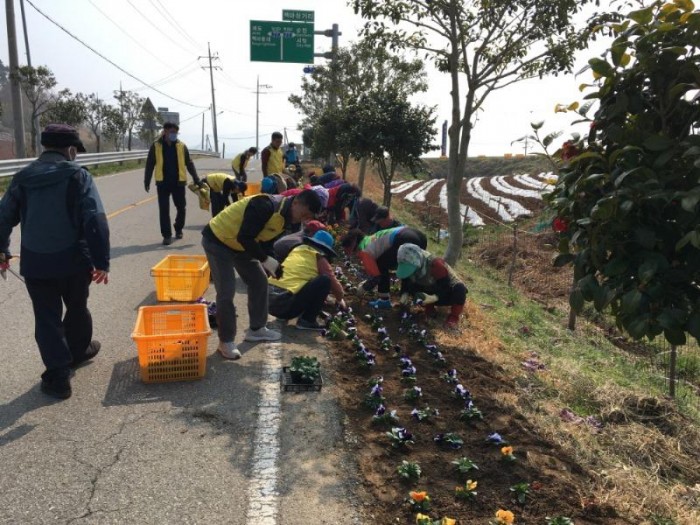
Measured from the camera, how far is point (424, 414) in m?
4.03

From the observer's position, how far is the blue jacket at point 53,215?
3.90m

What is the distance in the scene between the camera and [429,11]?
8328 mm

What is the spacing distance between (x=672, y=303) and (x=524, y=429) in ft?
6.61

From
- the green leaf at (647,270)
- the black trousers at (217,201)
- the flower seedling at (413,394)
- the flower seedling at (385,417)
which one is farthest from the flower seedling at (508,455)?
the black trousers at (217,201)

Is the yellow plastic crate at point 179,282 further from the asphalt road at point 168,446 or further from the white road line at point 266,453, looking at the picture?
the white road line at point 266,453

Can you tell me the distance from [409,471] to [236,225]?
2525mm

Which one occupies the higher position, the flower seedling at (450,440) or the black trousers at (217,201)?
the black trousers at (217,201)

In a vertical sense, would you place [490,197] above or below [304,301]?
below

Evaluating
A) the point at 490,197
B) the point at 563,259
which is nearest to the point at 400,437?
the point at 563,259

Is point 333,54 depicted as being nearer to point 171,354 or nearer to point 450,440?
point 171,354

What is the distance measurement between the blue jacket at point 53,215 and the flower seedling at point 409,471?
8.46 feet

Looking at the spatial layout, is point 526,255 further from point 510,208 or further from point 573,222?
point 573,222

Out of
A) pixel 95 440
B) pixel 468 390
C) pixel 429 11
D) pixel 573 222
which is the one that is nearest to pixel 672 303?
pixel 573 222

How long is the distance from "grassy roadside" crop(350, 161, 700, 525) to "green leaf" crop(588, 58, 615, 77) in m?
2.41
